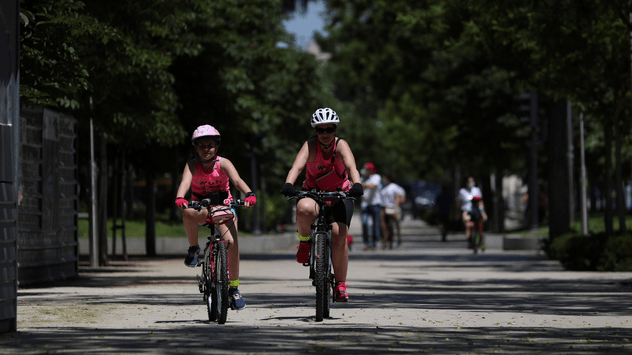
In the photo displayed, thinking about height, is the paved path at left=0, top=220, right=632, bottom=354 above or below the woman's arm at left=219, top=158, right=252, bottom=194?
below

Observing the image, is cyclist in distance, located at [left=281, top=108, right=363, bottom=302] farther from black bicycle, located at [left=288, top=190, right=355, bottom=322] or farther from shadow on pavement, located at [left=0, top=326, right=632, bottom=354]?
shadow on pavement, located at [left=0, top=326, right=632, bottom=354]

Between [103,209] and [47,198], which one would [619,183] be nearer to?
[103,209]

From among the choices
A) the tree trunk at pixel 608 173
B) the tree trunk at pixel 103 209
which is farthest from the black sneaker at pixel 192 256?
the tree trunk at pixel 103 209

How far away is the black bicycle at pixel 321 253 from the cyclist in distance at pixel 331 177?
0.11m

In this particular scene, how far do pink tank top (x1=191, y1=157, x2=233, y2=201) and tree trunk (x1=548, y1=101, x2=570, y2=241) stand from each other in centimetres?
1415

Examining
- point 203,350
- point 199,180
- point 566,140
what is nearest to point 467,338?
point 203,350

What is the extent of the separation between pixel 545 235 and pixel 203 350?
2069 centimetres

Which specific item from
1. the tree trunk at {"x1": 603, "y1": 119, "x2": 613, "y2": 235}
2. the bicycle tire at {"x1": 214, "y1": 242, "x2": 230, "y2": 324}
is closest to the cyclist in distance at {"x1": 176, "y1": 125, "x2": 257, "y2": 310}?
the bicycle tire at {"x1": 214, "y1": 242, "x2": 230, "y2": 324}

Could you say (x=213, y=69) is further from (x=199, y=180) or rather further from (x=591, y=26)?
(x=199, y=180)

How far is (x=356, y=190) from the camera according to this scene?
9109 mm

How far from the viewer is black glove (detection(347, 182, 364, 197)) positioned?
29.7ft

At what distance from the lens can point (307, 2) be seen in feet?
121

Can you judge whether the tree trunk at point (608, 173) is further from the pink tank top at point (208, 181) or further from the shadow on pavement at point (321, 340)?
the pink tank top at point (208, 181)

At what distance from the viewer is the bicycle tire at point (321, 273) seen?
9.19 metres
